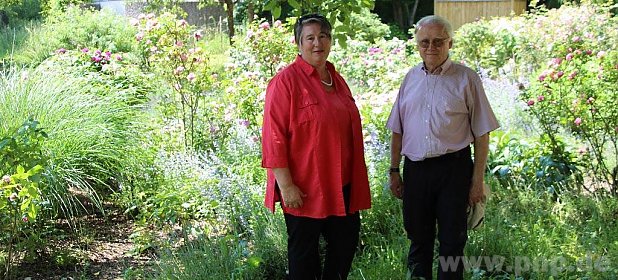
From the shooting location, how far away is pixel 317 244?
120 inches

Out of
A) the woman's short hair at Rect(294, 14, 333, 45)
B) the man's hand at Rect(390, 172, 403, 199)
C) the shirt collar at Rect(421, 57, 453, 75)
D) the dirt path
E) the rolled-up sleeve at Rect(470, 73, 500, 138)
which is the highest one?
the woman's short hair at Rect(294, 14, 333, 45)

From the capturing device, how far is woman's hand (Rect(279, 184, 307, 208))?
9.37 ft

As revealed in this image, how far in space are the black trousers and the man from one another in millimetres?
307

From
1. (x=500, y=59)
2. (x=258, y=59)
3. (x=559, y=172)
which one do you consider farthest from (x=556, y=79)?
(x=500, y=59)

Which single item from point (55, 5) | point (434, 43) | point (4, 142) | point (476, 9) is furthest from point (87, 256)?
point (55, 5)

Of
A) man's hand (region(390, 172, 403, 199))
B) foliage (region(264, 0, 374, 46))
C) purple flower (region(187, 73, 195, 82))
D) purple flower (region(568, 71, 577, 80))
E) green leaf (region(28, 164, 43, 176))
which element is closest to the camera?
man's hand (region(390, 172, 403, 199))

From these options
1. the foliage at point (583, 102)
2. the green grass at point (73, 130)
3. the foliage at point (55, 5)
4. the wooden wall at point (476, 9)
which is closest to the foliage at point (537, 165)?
the foliage at point (583, 102)

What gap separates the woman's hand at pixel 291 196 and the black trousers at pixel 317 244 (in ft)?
0.29

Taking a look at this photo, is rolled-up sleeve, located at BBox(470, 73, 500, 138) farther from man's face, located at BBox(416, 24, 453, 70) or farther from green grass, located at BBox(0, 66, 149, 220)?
green grass, located at BBox(0, 66, 149, 220)

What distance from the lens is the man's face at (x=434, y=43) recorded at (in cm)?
295

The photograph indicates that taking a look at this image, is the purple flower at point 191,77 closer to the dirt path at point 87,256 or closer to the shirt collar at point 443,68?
the dirt path at point 87,256

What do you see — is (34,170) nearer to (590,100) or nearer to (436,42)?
(436,42)

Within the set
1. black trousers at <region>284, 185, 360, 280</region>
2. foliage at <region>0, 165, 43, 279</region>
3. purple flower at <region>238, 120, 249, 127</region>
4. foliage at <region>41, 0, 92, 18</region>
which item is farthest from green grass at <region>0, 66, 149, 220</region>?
foliage at <region>41, 0, 92, 18</region>

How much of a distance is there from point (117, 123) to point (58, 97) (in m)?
0.50
